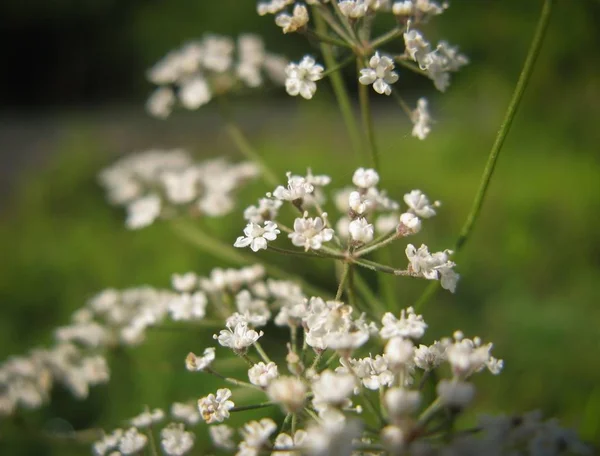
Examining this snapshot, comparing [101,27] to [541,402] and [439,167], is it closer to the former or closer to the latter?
[439,167]

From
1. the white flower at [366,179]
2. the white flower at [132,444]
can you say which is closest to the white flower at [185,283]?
the white flower at [132,444]

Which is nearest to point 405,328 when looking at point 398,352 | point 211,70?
point 398,352

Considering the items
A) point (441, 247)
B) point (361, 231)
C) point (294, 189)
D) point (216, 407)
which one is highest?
point (441, 247)

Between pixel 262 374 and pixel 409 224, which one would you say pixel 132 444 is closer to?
pixel 262 374

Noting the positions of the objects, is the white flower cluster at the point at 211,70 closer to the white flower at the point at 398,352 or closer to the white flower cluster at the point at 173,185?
the white flower cluster at the point at 173,185

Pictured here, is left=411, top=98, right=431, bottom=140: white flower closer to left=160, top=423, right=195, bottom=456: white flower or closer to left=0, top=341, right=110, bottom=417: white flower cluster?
left=160, top=423, right=195, bottom=456: white flower
